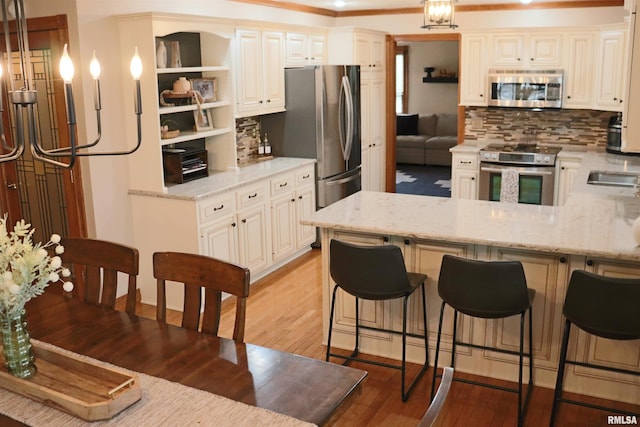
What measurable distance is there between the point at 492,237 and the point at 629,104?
0.96 metres

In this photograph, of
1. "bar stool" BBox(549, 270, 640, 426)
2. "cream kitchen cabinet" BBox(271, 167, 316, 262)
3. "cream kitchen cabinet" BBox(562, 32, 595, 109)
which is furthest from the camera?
"cream kitchen cabinet" BBox(562, 32, 595, 109)

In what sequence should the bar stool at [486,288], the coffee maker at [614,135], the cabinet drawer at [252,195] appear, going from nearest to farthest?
the bar stool at [486,288], the cabinet drawer at [252,195], the coffee maker at [614,135]

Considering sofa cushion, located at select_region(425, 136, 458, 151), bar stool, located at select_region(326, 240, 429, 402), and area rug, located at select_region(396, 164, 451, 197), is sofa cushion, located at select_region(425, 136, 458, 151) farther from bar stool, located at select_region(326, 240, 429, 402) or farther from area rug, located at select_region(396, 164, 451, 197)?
bar stool, located at select_region(326, 240, 429, 402)

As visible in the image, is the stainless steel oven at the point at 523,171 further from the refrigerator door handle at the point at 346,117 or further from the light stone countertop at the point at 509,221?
the light stone countertop at the point at 509,221

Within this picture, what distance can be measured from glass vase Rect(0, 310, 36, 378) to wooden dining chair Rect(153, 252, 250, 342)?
→ 66 cm

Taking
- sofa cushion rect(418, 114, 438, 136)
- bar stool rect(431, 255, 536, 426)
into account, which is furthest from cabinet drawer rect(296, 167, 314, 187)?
sofa cushion rect(418, 114, 438, 136)

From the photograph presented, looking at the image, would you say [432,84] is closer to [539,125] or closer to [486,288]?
[539,125]

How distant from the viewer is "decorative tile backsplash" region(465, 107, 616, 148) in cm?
659

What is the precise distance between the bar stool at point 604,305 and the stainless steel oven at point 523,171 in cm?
347

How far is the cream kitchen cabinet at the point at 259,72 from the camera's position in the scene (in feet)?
17.7

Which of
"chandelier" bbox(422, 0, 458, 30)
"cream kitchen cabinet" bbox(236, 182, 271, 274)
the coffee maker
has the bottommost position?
"cream kitchen cabinet" bbox(236, 182, 271, 274)

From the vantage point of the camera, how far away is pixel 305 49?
6.38 meters

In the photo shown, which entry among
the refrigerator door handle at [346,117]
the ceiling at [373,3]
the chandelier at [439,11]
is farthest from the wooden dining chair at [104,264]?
the ceiling at [373,3]

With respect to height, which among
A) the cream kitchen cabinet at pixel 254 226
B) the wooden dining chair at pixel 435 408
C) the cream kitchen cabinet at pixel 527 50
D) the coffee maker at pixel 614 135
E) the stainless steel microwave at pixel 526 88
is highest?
the cream kitchen cabinet at pixel 527 50
